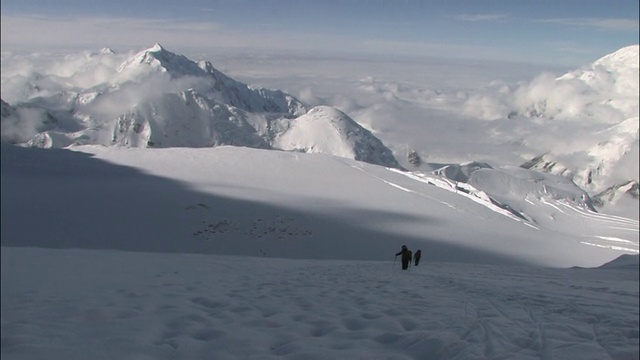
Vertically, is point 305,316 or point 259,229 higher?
point 259,229

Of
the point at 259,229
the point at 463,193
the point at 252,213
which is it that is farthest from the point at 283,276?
the point at 463,193

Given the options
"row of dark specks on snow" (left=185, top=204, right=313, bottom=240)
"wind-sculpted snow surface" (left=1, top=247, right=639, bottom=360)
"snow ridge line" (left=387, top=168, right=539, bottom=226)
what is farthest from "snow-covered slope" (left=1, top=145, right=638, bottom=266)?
"wind-sculpted snow surface" (left=1, top=247, right=639, bottom=360)

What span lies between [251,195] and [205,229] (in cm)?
731

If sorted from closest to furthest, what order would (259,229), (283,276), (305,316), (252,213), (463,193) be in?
(305,316), (283,276), (259,229), (252,213), (463,193)

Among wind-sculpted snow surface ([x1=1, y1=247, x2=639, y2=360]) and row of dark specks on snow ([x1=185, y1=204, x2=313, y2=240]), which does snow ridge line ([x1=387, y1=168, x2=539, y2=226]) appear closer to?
row of dark specks on snow ([x1=185, y1=204, x2=313, y2=240])

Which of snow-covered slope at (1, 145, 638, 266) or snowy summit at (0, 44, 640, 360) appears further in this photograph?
snow-covered slope at (1, 145, 638, 266)

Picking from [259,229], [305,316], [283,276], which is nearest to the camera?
[305,316]

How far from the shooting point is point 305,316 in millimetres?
6555

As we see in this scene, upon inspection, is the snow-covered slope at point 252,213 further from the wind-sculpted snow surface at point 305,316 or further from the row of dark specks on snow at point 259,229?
the wind-sculpted snow surface at point 305,316

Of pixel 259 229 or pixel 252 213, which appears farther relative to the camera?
pixel 252 213

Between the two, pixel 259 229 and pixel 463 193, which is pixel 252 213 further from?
pixel 463 193

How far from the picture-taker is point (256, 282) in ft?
32.7

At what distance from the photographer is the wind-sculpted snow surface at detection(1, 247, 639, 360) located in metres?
5.12

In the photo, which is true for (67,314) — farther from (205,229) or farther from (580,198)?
(580,198)
